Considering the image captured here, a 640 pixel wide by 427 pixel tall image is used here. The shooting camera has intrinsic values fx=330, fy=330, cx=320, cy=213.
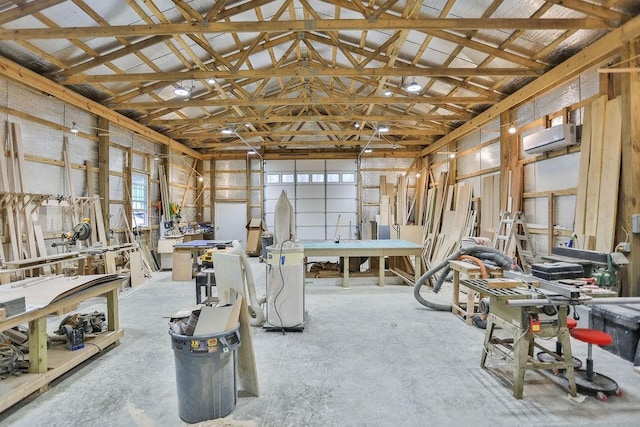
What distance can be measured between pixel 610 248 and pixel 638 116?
1502mm

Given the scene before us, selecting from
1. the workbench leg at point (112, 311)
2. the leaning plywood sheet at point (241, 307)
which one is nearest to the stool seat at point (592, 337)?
the leaning plywood sheet at point (241, 307)

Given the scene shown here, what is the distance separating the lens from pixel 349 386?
2729 mm

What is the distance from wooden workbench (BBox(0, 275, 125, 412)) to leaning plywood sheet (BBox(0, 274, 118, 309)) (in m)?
0.04

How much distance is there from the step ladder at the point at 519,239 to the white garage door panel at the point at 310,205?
22.1 ft

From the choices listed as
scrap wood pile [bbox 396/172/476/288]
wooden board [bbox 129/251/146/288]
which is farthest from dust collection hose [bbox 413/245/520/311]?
wooden board [bbox 129/251/146/288]

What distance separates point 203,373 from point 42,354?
1.57 meters

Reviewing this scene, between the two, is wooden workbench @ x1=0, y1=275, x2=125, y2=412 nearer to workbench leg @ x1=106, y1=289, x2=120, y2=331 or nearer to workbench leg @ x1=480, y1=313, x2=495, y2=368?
workbench leg @ x1=106, y1=289, x2=120, y2=331

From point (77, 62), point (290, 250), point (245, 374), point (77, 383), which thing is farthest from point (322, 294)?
point (77, 62)

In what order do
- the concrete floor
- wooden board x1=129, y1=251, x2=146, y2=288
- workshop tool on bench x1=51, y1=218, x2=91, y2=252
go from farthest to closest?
1. wooden board x1=129, y1=251, x2=146, y2=288
2. workshop tool on bench x1=51, y1=218, x2=91, y2=252
3. the concrete floor

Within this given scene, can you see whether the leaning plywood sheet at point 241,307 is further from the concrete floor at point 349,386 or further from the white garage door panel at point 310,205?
the white garage door panel at point 310,205

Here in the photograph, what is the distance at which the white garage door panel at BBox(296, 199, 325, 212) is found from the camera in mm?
12070

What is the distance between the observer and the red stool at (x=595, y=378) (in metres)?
2.52

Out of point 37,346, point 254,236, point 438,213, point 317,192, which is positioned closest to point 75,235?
point 37,346

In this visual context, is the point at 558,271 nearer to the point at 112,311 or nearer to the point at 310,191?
the point at 112,311
